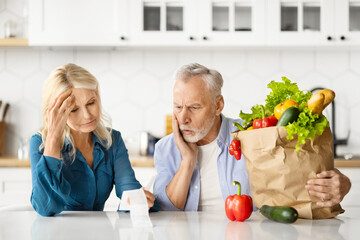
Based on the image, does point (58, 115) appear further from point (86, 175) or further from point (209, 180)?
point (209, 180)

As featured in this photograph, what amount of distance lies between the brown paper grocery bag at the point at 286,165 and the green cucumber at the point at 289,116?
→ 0.02 m

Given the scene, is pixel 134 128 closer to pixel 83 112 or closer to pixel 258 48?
pixel 258 48

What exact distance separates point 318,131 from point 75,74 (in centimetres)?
102

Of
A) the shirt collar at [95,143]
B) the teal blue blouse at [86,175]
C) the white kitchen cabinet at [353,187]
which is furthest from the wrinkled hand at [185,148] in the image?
the white kitchen cabinet at [353,187]

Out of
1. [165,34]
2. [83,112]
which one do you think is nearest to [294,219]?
[83,112]

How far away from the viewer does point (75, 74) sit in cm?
183

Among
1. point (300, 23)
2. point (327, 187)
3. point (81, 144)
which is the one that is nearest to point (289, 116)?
point (327, 187)

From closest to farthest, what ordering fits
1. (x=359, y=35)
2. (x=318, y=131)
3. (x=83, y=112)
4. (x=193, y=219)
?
(x=318, y=131)
(x=193, y=219)
(x=83, y=112)
(x=359, y=35)

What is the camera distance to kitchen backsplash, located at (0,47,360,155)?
3428mm

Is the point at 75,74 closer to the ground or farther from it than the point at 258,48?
closer to the ground

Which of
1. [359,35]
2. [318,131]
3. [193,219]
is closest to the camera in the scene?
[318,131]

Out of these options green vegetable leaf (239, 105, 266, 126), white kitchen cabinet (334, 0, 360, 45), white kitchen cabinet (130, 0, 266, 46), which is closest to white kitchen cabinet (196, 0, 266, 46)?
white kitchen cabinet (130, 0, 266, 46)

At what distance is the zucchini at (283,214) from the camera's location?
1.34 m

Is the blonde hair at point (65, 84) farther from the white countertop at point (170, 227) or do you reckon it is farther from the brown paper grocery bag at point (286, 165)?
the brown paper grocery bag at point (286, 165)
